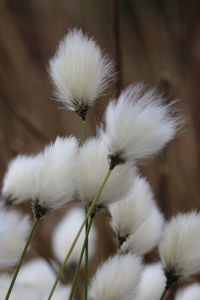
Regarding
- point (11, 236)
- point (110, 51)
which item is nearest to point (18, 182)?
point (11, 236)

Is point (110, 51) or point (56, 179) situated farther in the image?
point (110, 51)

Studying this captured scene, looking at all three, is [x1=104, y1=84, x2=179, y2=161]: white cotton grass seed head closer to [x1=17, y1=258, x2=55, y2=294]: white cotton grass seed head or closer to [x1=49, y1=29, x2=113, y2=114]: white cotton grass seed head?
[x1=49, y1=29, x2=113, y2=114]: white cotton grass seed head

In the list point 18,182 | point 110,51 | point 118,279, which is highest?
point 110,51

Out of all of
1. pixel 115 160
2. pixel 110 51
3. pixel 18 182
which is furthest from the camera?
pixel 110 51

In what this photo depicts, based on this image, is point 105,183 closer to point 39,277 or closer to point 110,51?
point 39,277

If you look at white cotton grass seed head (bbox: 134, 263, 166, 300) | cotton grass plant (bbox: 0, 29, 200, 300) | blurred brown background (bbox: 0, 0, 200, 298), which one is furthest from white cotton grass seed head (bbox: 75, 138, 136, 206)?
blurred brown background (bbox: 0, 0, 200, 298)

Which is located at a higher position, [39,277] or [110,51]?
[110,51]
